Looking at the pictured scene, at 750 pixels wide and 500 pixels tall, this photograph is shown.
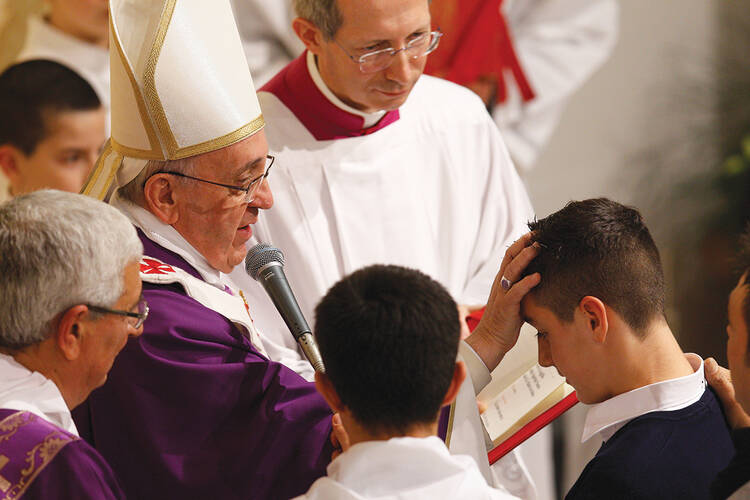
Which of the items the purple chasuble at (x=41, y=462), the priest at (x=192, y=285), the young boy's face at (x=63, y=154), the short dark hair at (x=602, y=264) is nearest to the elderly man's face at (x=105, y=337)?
the purple chasuble at (x=41, y=462)

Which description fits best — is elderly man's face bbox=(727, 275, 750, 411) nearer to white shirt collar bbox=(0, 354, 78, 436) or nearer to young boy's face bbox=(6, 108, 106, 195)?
white shirt collar bbox=(0, 354, 78, 436)

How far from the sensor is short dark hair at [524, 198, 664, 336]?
238 centimetres

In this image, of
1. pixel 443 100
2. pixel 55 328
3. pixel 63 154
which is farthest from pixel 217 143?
pixel 63 154

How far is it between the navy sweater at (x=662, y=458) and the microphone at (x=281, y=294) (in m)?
0.68

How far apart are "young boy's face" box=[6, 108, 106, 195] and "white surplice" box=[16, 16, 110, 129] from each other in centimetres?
13

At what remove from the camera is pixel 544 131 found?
593 cm

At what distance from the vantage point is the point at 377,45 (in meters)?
3.30

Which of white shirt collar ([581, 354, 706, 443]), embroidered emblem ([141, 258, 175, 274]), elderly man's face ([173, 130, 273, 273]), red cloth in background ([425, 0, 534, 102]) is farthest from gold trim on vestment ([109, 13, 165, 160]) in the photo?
red cloth in background ([425, 0, 534, 102])

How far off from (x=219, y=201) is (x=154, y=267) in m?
0.25

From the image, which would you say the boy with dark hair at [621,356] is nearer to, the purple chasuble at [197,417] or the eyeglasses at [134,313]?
the purple chasuble at [197,417]

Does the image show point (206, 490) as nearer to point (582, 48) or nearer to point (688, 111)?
point (582, 48)

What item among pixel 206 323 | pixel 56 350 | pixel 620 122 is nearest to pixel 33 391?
pixel 56 350

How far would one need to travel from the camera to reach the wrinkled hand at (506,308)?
2.52 m

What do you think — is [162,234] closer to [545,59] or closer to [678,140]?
[545,59]
